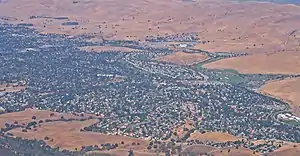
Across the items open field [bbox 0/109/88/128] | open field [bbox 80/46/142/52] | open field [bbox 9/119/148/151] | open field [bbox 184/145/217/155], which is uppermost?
open field [bbox 80/46/142/52]

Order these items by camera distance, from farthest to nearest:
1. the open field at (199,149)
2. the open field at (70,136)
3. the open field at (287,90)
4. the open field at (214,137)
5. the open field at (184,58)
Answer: the open field at (184,58), the open field at (287,90), the open field at (214,137), the open field at (70,136), the open field at (199,149)

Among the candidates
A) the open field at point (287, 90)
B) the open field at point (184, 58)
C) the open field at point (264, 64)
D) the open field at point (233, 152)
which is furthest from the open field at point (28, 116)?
the open field at point (184, 58)

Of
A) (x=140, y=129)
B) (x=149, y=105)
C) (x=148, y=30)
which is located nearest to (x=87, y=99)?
(x=149, y=105)

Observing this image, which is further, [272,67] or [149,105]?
[272,67]

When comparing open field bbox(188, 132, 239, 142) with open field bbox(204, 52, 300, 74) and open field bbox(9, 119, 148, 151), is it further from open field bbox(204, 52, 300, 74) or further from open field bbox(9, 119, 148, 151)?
open field bbox(204, 52, 300, 74)

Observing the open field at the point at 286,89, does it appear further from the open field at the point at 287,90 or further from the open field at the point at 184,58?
the open field at the point at 184,58

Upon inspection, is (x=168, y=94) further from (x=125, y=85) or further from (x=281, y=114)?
(x=281, y=114)

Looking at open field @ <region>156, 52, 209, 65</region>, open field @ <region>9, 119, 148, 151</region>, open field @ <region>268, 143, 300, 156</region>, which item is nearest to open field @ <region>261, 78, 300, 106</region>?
open field @ <region>156, 52, 209, 65</region>
